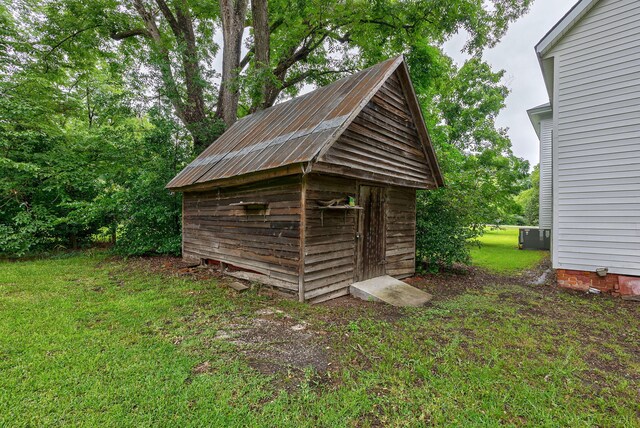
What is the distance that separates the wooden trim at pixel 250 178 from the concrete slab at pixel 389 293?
296cm

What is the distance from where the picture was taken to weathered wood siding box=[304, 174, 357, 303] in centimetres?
541

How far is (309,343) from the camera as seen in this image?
12.6 feet

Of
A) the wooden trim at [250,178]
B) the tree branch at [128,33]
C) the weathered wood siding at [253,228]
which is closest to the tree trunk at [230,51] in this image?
the tree branch at [128,33]

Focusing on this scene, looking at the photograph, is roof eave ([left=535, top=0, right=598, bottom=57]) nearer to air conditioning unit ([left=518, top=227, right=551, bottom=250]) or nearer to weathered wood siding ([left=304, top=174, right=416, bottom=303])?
weathered wood siding ([left=304, top=174, right=416, bottom=303])

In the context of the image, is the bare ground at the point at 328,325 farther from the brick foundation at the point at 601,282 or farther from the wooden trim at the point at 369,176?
the wooden trim at the point at 369,176

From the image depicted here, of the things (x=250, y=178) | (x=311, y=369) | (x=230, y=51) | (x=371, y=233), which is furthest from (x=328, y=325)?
(x=230, y=51)

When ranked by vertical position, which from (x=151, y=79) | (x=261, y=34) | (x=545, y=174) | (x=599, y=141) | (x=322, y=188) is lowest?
(x=322, y=188)

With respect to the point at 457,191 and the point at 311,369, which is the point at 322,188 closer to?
the point at 311,369

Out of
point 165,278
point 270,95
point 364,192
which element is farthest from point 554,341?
point 270,95

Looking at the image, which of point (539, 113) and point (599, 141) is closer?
point (599, 141)

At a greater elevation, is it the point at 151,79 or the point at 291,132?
the point at 151,79

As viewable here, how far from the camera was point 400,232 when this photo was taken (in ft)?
25.7

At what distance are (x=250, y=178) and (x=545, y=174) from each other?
54.8 ft

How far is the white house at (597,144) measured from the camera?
6.02 m
